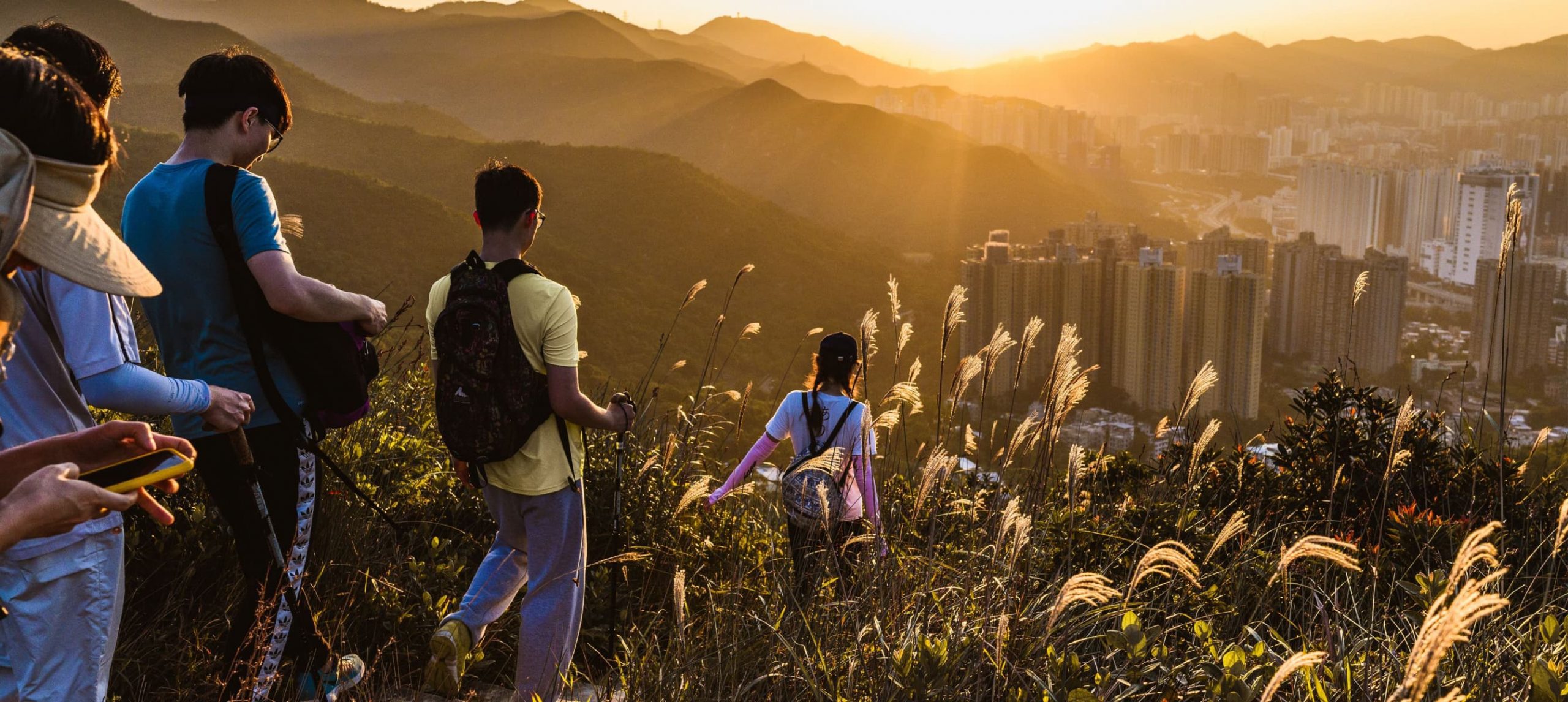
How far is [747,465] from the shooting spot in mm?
3256

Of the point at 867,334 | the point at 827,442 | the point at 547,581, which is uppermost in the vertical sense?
the point at 867,334

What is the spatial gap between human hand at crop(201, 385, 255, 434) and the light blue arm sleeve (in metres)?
0.03

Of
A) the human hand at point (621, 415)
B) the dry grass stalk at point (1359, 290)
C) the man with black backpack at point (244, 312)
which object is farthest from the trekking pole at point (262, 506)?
Answer: the dry grass stalk at point (1359, 290)

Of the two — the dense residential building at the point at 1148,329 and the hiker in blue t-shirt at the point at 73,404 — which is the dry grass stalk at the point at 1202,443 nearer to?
the hiker in blue t-shirt at the point at 73,404

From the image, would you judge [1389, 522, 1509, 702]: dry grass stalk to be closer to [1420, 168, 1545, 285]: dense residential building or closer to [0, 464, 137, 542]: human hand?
[0, 464, 137, 542]: human hand

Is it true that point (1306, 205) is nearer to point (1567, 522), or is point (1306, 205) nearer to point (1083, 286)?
point (1083, 286)

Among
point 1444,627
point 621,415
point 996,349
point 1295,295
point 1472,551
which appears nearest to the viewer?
point 1444,627

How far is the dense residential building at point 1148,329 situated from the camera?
59.0 metres

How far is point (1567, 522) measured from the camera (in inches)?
77.7

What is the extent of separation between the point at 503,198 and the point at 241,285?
618mm

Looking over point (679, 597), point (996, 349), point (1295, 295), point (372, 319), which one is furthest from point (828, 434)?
point (1295, 295)

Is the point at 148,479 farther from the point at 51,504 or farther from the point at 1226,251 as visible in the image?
the point at 1226,251

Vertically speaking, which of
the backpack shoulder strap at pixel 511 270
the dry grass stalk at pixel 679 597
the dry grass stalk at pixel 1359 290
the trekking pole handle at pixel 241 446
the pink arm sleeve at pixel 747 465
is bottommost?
the pink arm sleeve at pixel 747 465

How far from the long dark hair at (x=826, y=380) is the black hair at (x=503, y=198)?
121cm
